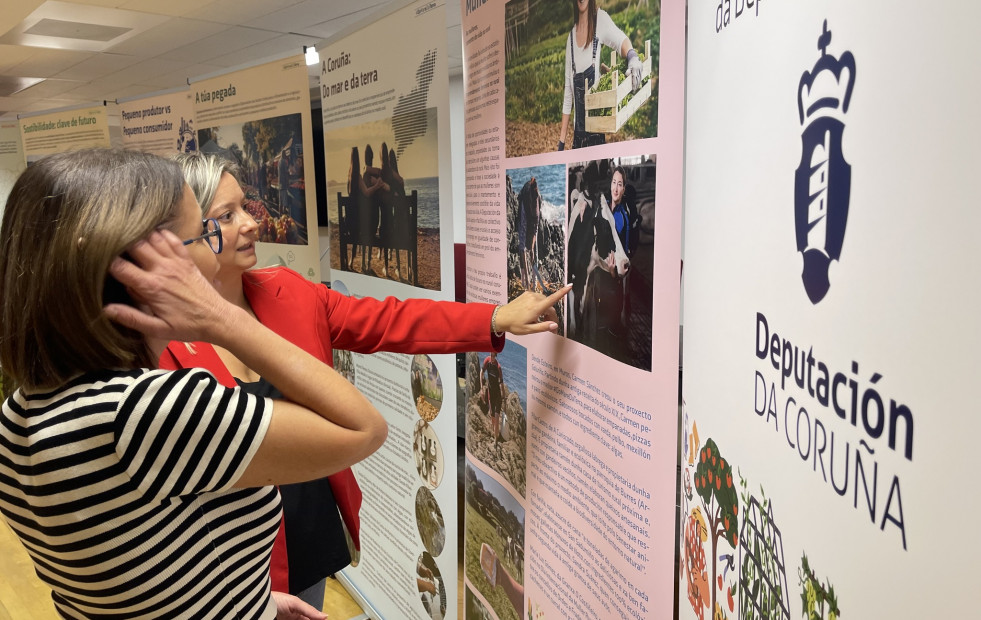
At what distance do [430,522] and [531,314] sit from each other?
3.90 feet

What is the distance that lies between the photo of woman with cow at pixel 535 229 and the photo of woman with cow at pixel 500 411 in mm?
219

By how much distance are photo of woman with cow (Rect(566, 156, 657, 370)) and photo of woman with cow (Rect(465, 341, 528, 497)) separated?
344mm

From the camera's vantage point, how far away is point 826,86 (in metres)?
0.64

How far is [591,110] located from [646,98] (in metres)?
0.19

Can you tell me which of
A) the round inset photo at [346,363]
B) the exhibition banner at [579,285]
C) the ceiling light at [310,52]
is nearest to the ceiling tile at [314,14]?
the ceiling light at [310,52]

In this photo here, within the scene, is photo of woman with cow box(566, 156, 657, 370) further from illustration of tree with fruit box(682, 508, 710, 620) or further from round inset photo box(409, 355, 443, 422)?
round inset photo box(409, 355, 443, 422)

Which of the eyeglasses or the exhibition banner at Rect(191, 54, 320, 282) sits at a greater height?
the exhibition banner at Rect(191, 54, 320, 282)

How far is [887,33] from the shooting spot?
1.78 ft

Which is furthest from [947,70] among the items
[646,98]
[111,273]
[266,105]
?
[266,105]

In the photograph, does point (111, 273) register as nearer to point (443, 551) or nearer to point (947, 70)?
point (947, 70)

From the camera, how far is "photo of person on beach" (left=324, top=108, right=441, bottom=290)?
223 cm

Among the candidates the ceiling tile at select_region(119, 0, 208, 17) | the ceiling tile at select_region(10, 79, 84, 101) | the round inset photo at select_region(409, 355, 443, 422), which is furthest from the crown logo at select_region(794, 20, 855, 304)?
the ceiling tile at select_region(10, 79, 84, 101)

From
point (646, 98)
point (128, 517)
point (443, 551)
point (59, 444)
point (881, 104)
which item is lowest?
point (443, 551)

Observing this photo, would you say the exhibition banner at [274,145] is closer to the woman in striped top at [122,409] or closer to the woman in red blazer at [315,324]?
the woman in red blazer at [315,324]
